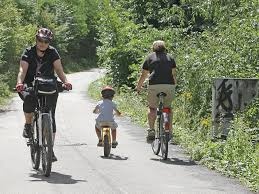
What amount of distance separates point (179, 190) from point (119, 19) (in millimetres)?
17983

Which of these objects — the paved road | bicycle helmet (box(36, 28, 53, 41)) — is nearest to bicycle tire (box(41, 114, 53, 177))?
the paved road

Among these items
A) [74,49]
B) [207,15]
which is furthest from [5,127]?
[74,49]

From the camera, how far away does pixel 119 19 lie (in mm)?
24797

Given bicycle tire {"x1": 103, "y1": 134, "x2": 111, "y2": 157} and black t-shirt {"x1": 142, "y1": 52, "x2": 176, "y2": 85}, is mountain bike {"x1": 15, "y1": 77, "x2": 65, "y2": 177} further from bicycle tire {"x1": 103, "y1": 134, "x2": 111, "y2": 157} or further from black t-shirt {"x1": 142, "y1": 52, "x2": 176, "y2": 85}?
black t-shirt {"x1": 142, "y1": 52, "x2": 176, "y2": 85}

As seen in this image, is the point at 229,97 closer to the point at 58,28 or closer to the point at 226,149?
the point at 226,149

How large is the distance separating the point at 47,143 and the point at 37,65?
4.07 ft

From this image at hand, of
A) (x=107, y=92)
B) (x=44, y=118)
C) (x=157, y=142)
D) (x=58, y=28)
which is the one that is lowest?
(x=157, y=142)

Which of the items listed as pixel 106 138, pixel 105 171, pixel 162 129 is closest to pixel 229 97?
pixel 162 129

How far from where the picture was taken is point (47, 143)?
7.91 meters

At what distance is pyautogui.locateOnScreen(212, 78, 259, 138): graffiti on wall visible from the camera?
10422 millimetres

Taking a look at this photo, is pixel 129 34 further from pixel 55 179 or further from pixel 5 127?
pixel 55 179

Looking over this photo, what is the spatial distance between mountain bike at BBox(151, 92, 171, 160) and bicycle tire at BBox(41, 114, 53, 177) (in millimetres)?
2384

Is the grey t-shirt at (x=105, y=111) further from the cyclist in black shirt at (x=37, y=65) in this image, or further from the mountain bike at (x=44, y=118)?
the mountain bike at (x=44, y=118)

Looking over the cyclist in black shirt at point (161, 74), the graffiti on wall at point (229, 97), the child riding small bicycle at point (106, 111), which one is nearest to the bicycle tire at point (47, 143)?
the child riding small bicycle at point (106, 111)
